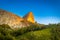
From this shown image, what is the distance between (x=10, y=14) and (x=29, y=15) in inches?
283

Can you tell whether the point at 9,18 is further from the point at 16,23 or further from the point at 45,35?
the point at 45,35

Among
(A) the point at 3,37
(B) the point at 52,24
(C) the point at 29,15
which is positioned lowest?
(A) the point at 3,37

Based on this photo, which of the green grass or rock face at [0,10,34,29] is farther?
rock face at [0,10,34,29]

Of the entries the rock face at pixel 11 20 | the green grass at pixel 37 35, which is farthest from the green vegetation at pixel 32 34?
the rock face at pixel 11 20

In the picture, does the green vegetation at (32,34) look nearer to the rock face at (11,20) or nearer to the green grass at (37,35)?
the green grass at (37,35)

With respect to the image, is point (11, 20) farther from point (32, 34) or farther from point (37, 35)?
point (37, 35)

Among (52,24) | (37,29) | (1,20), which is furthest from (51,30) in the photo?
(1,20)

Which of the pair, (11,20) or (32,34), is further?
(11,20)

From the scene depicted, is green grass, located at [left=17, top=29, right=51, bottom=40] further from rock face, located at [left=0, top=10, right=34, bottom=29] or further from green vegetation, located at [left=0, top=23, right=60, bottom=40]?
rock face, located at [left=0, top=10, right=34, bottom=29]

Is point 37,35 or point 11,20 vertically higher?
point 11,20

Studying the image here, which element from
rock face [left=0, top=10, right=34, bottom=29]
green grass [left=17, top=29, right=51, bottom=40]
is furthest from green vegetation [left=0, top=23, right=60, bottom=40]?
rock face [left=0, top=10, right=34, bottom=29]

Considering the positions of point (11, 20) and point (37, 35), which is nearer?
point (37, 35)

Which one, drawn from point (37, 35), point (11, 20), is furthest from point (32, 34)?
point (11, 20)

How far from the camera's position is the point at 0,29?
1933 centimetres
